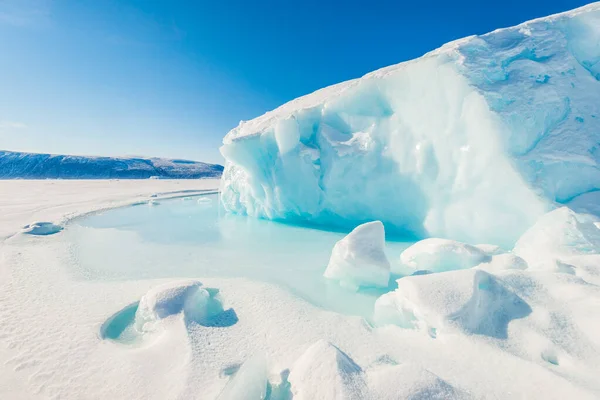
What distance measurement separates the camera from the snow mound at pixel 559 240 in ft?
11.8

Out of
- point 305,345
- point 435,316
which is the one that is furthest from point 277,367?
point 435,316

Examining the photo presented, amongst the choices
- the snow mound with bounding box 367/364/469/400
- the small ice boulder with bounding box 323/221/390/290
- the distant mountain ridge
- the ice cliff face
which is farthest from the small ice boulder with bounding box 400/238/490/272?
the distant mountain ridge

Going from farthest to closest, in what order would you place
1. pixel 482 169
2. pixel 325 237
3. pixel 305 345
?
pixel 325 237
pixel 482 169
pixel 305 345

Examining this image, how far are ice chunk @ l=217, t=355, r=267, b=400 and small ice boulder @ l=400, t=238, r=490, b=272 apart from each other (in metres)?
3.07

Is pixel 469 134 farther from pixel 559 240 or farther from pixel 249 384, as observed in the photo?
pixel 249 384

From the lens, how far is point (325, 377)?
1.65m

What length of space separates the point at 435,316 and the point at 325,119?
585 centimetres

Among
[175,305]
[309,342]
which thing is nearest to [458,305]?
[309,342]

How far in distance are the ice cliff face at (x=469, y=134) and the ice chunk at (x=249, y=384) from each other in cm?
495

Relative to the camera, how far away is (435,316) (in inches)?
90.9

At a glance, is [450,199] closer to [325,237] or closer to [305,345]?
[325,237]

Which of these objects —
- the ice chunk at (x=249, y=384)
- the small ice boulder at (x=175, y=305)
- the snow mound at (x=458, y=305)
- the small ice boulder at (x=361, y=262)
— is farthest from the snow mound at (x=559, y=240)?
the small ice boulder at (x=175, y=305)

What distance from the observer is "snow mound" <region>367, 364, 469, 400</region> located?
1516 millimetres

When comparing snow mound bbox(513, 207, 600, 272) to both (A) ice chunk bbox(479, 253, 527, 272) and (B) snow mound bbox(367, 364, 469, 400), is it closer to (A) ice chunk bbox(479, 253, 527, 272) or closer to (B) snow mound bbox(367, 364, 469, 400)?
(A) ice chunk bbox(479, 253, 527, 272)
